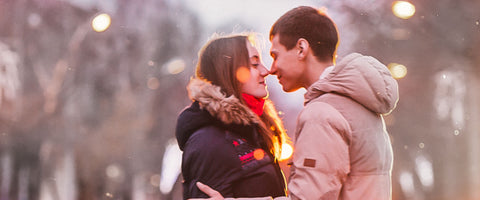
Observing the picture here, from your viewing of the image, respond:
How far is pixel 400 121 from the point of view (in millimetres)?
14289

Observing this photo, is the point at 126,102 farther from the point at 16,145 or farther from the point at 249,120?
the point at 249,120

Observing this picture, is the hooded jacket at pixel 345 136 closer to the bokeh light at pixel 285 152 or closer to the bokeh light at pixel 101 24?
the bokeh light at pixel 285 152

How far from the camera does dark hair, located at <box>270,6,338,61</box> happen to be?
2912 millimetres

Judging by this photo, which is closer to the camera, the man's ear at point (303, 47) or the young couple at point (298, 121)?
the young couple at point (298, 121)

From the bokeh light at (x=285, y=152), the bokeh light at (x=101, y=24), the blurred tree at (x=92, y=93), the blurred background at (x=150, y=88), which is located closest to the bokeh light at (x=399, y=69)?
the blurred background at (x=150, y=88)

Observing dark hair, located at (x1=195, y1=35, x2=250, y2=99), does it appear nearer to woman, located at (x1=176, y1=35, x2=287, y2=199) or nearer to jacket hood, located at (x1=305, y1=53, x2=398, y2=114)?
woman, located at (x1=176, y1=35, x2=287, y2=199)

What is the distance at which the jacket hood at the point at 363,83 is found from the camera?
2.49 metres

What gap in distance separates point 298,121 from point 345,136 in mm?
243

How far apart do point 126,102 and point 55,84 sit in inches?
97.5

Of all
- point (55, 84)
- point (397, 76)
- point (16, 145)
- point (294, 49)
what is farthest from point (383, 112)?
point (16, 145)

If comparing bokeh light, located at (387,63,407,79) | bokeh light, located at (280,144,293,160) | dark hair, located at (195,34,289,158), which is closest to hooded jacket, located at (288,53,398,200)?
dark hair, located at (195,34,289,158)

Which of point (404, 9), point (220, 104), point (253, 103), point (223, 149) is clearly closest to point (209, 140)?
point (223, 149)

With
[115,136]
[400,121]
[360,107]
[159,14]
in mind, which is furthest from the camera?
[115,136]

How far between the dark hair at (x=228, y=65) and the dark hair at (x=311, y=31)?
344 millimetres
